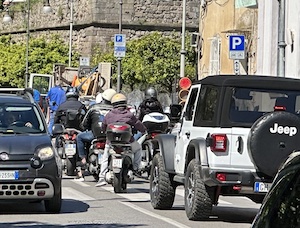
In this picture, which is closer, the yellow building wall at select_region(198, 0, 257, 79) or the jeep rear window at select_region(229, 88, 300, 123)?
the jeep rear window at select_region(229, 88, 300, 123)

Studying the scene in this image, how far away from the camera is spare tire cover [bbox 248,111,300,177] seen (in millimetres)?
12148

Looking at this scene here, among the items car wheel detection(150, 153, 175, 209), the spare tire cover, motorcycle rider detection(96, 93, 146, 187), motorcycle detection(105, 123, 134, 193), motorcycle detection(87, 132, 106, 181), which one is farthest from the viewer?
motorcycle detection(87, 132, 106, 181)

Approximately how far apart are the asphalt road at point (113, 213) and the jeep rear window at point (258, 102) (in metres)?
1.45

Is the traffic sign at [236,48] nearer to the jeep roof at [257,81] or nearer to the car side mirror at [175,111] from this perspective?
the car side mirror at [175,111]

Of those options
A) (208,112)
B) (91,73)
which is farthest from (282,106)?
(91,73)

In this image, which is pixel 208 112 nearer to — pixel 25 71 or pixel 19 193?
pixel 19 193

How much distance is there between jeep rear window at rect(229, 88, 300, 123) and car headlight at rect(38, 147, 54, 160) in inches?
96.6

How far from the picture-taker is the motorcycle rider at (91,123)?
63.6 ft

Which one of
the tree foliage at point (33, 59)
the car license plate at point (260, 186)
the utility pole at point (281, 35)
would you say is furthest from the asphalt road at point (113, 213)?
the tree foliage at point (33, 59)

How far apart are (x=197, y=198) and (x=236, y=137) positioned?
3.15 ft

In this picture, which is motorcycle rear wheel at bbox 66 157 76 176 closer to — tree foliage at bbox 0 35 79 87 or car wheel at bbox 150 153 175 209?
car wheel at bbox 150 153 175 209

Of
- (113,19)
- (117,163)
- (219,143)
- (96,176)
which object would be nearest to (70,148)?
(96,176)

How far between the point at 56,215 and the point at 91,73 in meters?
27.6

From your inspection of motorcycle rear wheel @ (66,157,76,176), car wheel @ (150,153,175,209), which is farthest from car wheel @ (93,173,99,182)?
car wheel @ (150,153,175,209)
